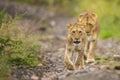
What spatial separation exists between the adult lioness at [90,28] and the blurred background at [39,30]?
275 mm

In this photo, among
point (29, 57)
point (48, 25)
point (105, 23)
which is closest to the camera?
point (29, 57)

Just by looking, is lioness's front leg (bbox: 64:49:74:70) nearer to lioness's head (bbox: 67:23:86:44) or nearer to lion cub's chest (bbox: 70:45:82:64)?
lion cub's chest (bbox: 70:45:82:64)

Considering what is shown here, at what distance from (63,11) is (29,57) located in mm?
16750

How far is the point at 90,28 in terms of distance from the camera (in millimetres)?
11648

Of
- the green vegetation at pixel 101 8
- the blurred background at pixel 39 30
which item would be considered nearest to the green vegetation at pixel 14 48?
the blurred background at pixel 39 30

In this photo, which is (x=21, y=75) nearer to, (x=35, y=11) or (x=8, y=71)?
(x=8, y=71)

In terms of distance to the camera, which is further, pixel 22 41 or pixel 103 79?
pixel 22 41

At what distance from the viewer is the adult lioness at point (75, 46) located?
9.64 metres

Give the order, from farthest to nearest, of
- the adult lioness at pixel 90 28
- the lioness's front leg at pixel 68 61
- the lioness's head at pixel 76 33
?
the adult lioness at pixel 90 28 < the lioness's front leg at pixel 68 61 < the lioness's head at pixel 76 33

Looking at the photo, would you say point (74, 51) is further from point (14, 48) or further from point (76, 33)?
point (14, 48)

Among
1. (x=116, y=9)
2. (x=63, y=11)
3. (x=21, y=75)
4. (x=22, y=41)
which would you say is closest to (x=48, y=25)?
(x=116, y=9)

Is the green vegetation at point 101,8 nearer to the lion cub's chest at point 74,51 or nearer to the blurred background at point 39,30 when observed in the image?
the blurred background at point 39,30

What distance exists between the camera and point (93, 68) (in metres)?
9.12

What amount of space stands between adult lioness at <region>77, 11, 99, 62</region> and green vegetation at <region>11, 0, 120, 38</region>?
5.37 metres
